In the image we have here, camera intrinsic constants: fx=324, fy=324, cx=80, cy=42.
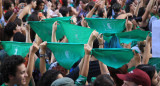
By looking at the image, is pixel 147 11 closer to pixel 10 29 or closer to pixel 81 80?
pixel 10 29

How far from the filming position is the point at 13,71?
4.05 meters

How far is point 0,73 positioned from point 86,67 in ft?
3.80

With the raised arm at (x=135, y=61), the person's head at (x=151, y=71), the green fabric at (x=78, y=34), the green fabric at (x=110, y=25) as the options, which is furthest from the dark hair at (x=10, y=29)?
the person's head at (x=151, y=71)

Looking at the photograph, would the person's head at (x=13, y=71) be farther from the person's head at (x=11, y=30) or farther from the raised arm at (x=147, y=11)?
the raised arm at (x=147, y=11)

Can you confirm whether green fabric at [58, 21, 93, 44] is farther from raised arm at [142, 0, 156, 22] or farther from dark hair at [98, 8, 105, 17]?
raised arm at [142, 0, 156, 22]

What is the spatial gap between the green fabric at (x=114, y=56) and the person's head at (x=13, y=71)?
40.7 inches

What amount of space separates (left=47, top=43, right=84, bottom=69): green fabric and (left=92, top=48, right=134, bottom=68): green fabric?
0.29 meters

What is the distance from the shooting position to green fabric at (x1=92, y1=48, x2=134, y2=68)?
4.47m

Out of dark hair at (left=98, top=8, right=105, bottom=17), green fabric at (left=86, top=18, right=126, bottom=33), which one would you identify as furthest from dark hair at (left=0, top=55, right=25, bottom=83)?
dark hair at (left=98, top=8, right=105, bottom=17)

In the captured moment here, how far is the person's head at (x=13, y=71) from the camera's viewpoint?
13.3 ft

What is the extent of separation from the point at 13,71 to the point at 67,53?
3.38 feet

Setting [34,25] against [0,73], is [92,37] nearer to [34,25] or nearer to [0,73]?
[0,73]

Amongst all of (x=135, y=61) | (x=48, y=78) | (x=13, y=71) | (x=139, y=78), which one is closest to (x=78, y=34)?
(x=135, y=61)

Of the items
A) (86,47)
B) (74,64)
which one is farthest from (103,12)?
(86,47)
